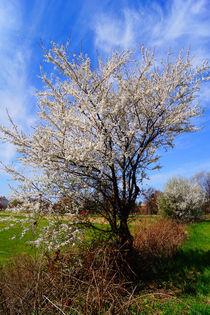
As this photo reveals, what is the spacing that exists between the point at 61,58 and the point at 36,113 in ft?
5.30

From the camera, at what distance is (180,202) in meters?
16.7

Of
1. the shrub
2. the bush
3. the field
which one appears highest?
the bush

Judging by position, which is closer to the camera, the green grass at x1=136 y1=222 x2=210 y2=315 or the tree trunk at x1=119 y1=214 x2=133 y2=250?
the green grass at x1=136 y1=222 x2=210 y2=315

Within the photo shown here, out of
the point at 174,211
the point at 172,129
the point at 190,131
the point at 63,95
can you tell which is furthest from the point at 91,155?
the point at 174,211

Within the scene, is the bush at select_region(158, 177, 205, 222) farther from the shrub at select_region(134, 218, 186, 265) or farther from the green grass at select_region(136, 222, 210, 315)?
the shrub at select_region(134, 218, 186, 265)

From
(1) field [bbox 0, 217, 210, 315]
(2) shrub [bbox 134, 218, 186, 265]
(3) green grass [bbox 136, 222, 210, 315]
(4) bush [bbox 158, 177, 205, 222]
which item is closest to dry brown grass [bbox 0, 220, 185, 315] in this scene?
(1) field [bbox 0, 217, 210, 315]

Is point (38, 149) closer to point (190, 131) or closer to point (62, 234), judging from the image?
point (62, 234)

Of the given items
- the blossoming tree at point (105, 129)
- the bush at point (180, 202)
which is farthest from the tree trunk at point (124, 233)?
the bush at point (180, 202)

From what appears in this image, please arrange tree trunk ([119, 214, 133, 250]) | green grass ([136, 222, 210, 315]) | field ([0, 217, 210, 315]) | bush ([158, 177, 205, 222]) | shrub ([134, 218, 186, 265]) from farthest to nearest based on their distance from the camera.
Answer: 1. bush ([158, 177, 205, 222])
2. shrub ([134, 218, 186, 265])
3. tree trunk ([119, 214, 133, 250])
4. green grass ([136, 222, 210, 315])
5. field ([0, 217, 210, 315])

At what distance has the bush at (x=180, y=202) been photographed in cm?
1661

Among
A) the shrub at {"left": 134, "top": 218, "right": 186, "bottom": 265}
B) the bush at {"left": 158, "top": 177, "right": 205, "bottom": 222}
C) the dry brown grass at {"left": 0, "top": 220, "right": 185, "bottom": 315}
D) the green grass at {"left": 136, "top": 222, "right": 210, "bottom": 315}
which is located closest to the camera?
the dry brown grass at {"left": 0, "top": 220, "right": 185, "bottom": 315}

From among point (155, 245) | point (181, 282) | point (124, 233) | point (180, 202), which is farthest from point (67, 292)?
point (180, 202)

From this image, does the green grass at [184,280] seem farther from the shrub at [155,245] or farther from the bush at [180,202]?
the bush at [180,202]

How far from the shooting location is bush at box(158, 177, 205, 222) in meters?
16.6
